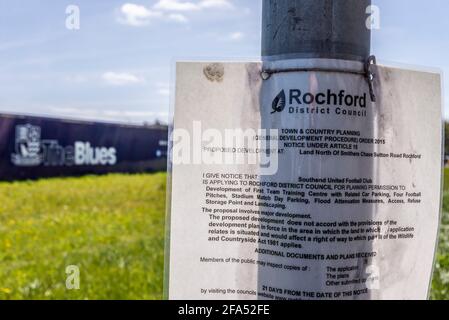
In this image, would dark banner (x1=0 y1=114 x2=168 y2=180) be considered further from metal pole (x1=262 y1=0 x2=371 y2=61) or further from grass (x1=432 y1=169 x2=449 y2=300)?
metal pole (x1=262 y1=0 x2=371 y2=61)

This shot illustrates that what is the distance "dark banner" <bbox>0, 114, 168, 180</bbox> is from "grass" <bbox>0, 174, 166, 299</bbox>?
2.02 m

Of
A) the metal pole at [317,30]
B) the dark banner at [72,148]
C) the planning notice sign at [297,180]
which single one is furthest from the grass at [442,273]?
the dark banner at [72,148]

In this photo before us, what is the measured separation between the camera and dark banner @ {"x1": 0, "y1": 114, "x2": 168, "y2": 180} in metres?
13.5

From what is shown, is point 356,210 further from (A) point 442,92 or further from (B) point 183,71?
(B) point 183,71

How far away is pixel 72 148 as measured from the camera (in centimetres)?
1509

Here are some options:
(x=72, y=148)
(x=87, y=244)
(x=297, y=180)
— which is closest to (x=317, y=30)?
(x=297, y=180)

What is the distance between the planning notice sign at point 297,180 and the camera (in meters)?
1.24

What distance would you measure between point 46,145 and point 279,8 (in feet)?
46.1

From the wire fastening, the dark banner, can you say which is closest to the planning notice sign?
the wire fastening

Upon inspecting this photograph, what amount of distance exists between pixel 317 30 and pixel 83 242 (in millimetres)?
5766

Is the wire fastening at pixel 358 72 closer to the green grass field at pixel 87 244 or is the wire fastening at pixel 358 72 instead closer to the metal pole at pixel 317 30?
the metal pole at pixel 317 30

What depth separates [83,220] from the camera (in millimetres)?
7934

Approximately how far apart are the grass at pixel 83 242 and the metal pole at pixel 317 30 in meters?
3.46

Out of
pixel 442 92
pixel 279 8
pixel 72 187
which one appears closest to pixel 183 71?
pixel 279 8
